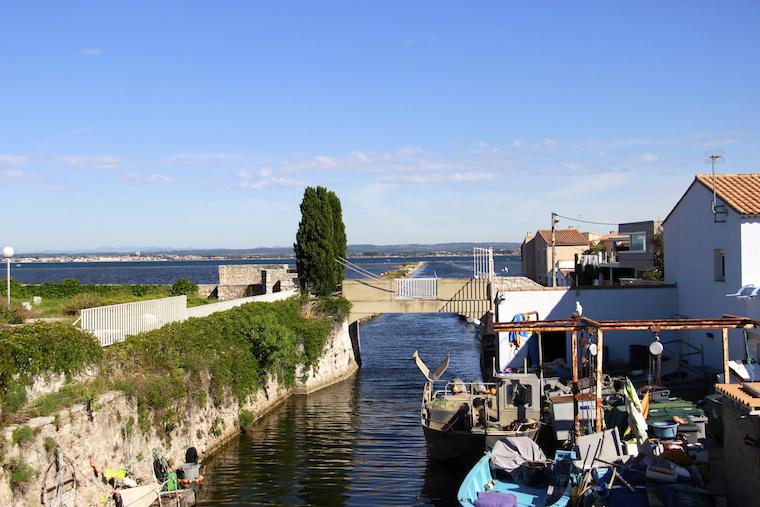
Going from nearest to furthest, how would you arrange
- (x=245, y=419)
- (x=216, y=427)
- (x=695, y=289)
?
(x=216, y=427) → (x=245, y=419) → (x=695, y=289)

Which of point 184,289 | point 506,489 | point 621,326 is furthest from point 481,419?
point 184,289

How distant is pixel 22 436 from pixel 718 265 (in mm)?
24421

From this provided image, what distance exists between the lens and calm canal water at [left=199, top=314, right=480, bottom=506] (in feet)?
65.6

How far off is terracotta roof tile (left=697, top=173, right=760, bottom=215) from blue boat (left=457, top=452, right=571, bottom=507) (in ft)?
44.3

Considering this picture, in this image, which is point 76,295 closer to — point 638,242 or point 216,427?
point 216,427

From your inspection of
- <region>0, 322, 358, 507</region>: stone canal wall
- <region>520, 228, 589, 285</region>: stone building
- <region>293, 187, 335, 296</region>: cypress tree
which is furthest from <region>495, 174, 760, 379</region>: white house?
<region>520, 228, 589, 285</region>: stone building

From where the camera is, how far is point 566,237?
246 ft

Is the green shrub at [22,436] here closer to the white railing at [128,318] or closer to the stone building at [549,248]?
the white railing at [128,318]

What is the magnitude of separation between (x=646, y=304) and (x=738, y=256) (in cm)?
705

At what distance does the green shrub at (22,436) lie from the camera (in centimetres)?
1341

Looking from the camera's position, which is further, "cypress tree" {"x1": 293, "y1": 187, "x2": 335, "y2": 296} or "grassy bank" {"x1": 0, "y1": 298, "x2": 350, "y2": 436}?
"cypress tree" {"x1": 293, "y1": 187, "x2": 335, "y2": 296}

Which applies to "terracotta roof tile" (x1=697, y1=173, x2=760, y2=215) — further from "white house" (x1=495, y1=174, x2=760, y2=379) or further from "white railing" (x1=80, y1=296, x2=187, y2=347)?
"white railing" (x1=80, y1=296, x2=187, y2=347)

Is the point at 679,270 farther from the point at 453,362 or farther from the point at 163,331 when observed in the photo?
the point at 163,331

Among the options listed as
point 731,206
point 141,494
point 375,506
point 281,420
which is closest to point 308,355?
point 281,420
